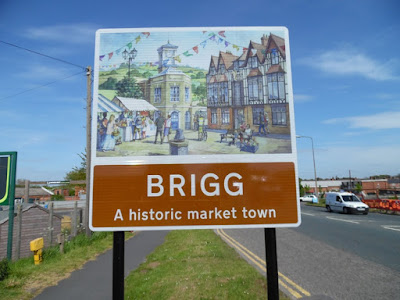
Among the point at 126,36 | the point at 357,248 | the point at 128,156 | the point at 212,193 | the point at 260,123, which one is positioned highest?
the point at 126,36

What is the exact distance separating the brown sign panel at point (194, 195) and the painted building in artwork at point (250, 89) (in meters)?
0.42

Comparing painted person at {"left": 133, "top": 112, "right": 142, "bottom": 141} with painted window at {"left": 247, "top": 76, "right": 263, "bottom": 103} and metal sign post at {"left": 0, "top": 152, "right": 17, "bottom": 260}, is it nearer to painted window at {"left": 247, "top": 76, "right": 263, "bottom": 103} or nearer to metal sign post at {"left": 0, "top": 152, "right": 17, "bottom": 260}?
painted window at {"left": 247, "top": 76, "right": 263, "bottom": 103}

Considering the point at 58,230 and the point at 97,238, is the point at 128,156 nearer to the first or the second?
the point at 58,230

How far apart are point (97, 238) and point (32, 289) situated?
20.6 ft

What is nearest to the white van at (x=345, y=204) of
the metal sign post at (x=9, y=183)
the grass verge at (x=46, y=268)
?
the grass verge at (x=46, y=268)

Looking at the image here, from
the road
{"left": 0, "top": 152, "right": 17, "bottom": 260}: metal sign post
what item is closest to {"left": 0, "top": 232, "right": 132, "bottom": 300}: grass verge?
{"left": 0, "top": 152, "right": 17, "bottom": 260}: metal sign post

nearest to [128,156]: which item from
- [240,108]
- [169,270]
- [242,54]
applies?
[240,108]

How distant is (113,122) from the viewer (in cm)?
281

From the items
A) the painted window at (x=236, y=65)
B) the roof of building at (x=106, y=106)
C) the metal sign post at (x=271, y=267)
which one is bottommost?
the metal sign post at (x=271, y=267)

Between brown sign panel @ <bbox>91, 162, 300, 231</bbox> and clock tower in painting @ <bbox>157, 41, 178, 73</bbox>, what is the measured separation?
967 mm

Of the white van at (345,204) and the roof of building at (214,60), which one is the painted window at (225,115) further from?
the white van at (345,204)

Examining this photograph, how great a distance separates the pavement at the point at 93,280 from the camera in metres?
5.50

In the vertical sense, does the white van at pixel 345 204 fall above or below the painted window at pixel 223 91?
below

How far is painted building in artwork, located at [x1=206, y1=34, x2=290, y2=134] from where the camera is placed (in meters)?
2.83
